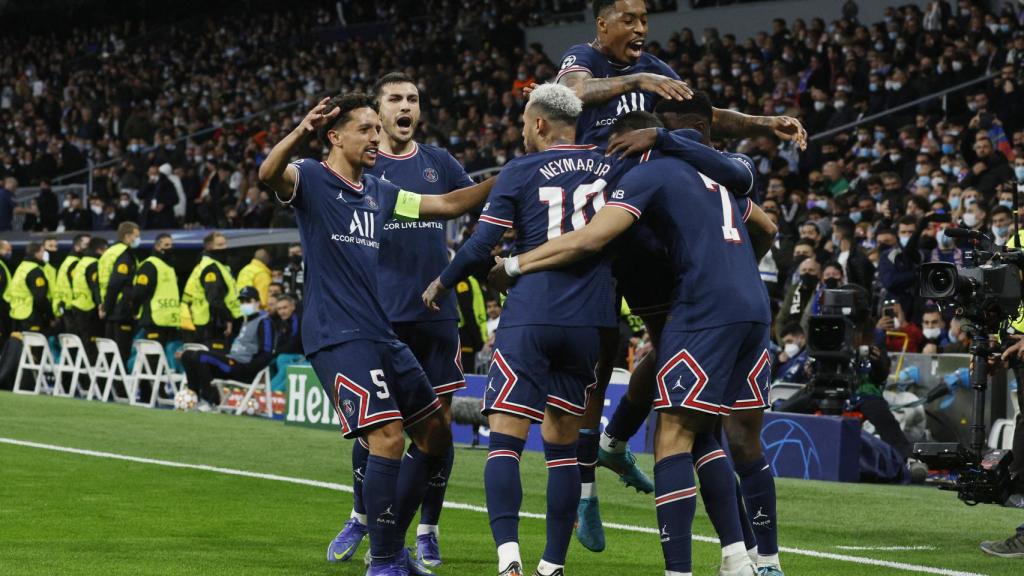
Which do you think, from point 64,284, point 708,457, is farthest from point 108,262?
point 708,457

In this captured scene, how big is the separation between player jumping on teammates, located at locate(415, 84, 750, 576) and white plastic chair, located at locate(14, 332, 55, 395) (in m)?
16.7

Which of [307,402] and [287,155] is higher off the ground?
[287,155]

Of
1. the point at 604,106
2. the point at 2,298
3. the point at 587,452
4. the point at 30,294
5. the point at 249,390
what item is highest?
the point at 604,106

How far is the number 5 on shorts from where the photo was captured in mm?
6812

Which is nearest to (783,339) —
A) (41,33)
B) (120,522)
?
(120,522)

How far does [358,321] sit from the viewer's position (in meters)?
6.88

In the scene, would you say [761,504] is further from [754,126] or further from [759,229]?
[754,126]

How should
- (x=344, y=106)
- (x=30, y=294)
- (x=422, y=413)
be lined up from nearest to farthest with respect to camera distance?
(x=344, y=106), (x=422, y=413), (x=30, y=294)

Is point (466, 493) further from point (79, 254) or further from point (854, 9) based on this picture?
point (854, 9)

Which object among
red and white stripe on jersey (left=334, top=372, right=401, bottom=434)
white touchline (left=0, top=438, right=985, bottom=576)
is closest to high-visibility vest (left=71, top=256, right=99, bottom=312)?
white touchline (left=0, top=438, right=985, bottom=576)

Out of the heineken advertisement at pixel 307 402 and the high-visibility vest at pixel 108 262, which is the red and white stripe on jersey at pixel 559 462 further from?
the high-visibility vest at pixel 108 262

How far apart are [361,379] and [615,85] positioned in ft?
6.24

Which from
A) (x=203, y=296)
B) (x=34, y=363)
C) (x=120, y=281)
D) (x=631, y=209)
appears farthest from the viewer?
(x=34, y=363)

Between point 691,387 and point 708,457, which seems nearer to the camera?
point 691,387
